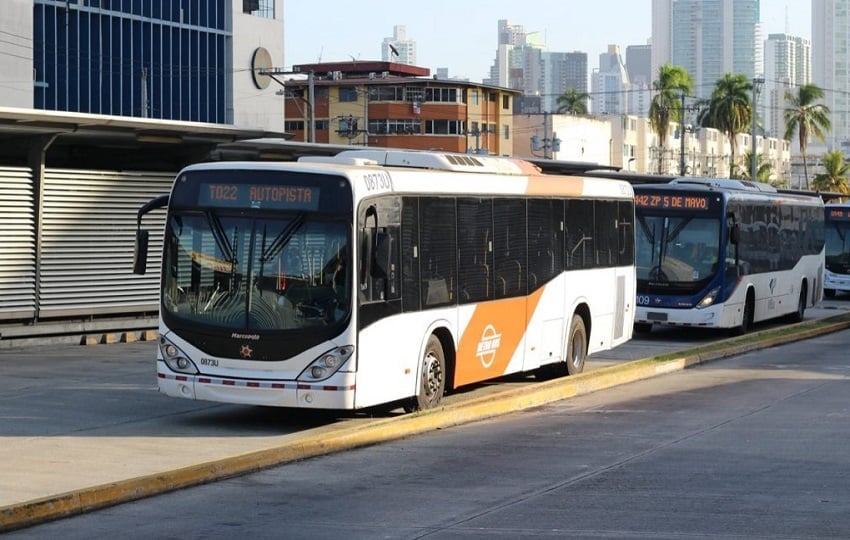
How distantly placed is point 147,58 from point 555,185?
68.5m

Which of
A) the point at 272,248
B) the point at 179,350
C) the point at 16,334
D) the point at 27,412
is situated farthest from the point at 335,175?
the point at 16,334

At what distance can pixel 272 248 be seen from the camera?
15.7 metres

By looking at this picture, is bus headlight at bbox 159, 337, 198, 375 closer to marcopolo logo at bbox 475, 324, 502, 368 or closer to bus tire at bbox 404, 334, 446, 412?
bus tire at bbox 404, 334, 446, 412

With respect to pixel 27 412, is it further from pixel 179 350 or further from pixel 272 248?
pixel 272 248

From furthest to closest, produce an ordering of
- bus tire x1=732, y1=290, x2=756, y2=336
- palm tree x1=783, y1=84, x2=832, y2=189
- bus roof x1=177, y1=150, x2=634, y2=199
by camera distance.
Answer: palm tree x1=783, y1=84, x2=832, y2=189, bus tire x1=732, y1=290, x2=756, y2=336, bus roof x1=177, y1=150, x2=634, y2=199

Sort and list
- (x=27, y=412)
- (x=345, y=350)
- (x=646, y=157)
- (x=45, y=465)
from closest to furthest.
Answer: (x=45, y=465) < (x=345, y=350) < (x=27, y=412) < (x=646, y=157)

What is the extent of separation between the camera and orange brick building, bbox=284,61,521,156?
113m

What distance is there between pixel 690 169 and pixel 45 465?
132m

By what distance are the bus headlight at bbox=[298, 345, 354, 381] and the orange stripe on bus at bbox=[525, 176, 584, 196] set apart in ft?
18.0

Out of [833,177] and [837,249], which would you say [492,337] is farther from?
[833,177]

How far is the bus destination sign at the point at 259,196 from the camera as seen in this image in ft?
51.6

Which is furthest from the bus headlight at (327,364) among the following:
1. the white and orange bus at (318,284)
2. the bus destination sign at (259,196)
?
the bus destination sign at (259,196)

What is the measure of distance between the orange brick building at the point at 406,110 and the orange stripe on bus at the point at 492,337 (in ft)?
298

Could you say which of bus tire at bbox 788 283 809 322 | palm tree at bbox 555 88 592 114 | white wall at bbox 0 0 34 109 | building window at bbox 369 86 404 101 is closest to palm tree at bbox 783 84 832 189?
palm tree at bbox 555 88 592 114
